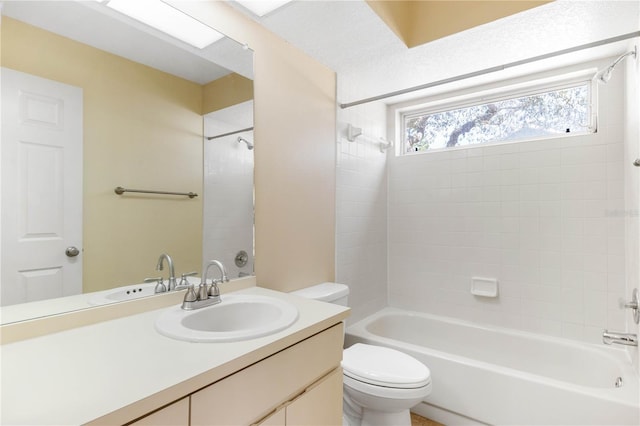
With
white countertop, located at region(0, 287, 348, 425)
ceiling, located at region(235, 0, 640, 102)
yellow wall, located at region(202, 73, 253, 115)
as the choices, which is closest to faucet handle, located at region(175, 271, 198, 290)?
white countertop, located at region(0, 287, 348, 425)

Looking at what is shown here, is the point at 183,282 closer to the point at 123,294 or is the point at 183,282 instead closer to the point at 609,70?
the point at 123,294

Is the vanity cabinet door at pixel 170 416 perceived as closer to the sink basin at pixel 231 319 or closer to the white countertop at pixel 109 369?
the white countertop at pixel 109 369

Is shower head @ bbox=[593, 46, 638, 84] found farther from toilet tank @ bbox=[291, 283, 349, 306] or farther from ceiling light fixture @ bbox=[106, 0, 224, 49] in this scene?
ceiling light fixture @ bbox=[106, 0, 224, 49]

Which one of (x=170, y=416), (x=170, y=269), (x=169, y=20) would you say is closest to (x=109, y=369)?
(x=170, y=416)

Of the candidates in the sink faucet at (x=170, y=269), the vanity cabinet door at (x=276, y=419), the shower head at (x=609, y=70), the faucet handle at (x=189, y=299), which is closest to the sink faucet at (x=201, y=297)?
the faucet handle at (x=189, y=299)

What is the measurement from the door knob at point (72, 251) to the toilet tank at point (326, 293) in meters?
1.04

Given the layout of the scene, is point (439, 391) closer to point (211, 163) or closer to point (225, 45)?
point (211, 163)

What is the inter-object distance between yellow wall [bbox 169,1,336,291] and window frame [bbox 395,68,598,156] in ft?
3.10

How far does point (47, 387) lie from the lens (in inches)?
24.9

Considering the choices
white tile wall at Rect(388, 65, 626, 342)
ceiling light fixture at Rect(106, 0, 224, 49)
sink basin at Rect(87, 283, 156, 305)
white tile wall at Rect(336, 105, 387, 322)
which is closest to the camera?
sink basin at Rect(87, 283, 156, 305)

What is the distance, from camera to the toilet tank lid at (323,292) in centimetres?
175

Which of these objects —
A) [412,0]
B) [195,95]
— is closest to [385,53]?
[412,0]

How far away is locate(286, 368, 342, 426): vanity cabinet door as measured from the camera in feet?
3.08

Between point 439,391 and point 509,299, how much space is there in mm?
912
